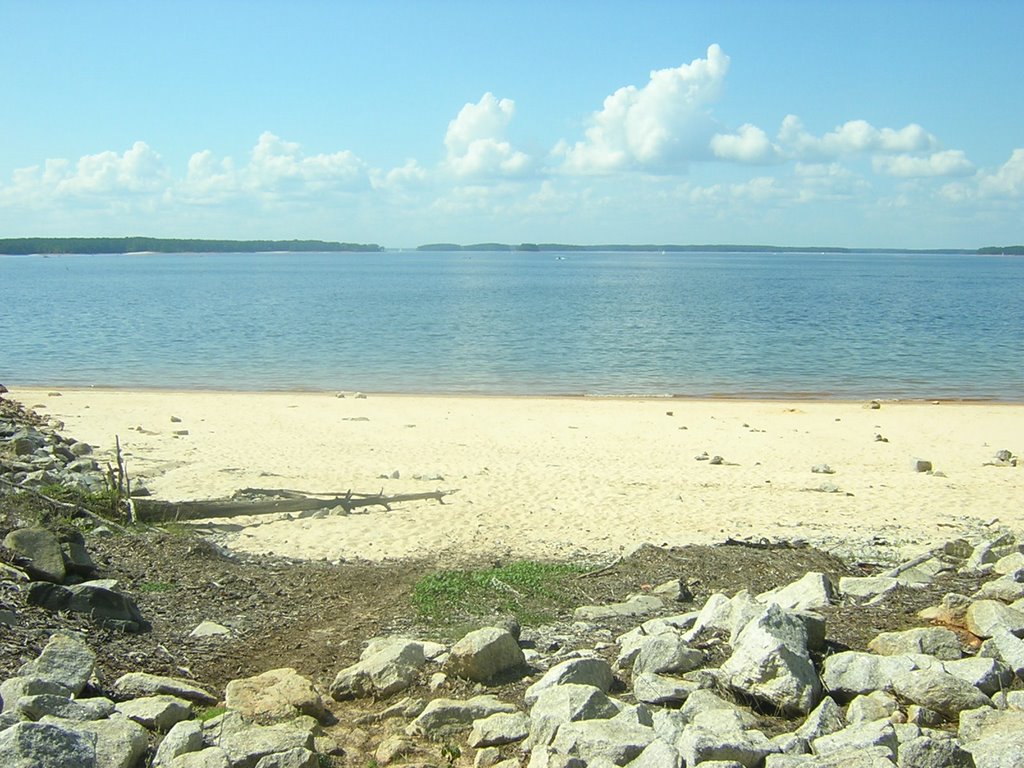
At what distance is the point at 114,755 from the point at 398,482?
10.3 metres

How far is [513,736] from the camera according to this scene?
5715 millimetres

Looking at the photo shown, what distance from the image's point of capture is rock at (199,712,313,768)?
5.17m

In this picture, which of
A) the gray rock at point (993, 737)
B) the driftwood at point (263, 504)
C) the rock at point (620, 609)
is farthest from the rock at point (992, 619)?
the driftwood at point (263, 504)

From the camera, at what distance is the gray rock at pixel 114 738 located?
5031 mm

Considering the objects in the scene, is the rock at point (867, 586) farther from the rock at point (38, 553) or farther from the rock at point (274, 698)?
the rock at point (38, 553)

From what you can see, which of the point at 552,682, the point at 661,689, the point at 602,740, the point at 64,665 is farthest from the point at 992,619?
the point at 64,665

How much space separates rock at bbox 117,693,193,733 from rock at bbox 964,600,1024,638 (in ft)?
→ 18.0

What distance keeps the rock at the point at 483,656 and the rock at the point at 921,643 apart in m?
2.64

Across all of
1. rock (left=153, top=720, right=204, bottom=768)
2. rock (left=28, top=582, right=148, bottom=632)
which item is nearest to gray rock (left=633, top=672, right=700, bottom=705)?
rock (left=153, top=720, right=204, bottom=768)

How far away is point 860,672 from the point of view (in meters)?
6.23

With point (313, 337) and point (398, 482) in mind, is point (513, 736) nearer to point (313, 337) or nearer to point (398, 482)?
point (398, 482)

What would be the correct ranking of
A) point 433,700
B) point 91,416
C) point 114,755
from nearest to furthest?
point 114,755 → point 433,700 → point 91,416

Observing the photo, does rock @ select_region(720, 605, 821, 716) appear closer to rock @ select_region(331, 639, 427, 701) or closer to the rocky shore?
the rocky shore

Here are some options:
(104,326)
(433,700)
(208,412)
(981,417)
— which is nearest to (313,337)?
(104,326)
